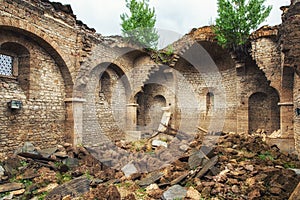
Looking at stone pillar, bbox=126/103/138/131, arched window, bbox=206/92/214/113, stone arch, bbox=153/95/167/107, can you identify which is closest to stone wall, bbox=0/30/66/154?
stone pillar, bbox=126/103/138/131

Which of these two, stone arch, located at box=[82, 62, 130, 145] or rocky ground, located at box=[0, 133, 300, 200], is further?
stone arch, located at box=[82, 62, 130, 145]

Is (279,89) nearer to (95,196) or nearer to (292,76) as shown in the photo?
(292,76)

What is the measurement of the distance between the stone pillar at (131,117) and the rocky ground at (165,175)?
4.78 metres

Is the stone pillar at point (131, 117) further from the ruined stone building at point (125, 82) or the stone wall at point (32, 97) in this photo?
the stone wall at point (32, 97)

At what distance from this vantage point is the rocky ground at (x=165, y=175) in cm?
481

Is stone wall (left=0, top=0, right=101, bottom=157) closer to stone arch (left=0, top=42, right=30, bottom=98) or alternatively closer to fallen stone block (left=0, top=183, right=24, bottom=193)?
stone arch (left=0, top=42, right=30, bottom=98)

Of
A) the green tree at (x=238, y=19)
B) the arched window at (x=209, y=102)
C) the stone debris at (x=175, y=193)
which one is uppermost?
the green tree at (x=238, y=19)

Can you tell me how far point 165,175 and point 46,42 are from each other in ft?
20.3

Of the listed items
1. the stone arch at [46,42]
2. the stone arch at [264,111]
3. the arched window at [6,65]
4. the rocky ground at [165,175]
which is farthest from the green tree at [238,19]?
the arched window at [6,65]

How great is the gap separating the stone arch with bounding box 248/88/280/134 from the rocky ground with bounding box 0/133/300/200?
3809 mm

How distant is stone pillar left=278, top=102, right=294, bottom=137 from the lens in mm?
8688

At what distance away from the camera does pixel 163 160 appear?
23.4ft

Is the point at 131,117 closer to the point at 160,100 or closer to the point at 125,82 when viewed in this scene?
the point at 125,82

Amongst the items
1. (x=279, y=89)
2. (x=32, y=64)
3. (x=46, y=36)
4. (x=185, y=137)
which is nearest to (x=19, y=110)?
(x=32, y=64)
